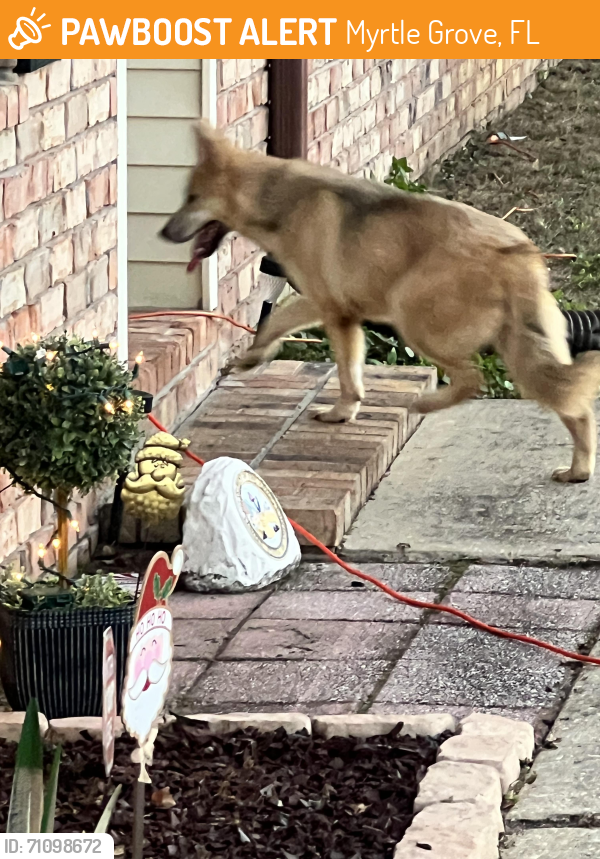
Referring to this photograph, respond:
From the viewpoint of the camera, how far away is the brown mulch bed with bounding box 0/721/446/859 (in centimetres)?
301

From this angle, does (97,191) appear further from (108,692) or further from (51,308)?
(108,692)

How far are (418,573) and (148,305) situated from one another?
2.32m

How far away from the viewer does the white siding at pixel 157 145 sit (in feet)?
21.4

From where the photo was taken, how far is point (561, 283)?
882cm

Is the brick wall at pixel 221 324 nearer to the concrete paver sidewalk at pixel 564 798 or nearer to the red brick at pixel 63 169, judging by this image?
the red brick at pixel 63 169

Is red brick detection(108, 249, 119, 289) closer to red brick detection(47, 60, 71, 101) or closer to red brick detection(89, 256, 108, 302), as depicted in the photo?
red brick detection(89, 256, 108, 302)

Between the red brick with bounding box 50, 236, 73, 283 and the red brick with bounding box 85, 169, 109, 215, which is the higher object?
the red brick with bounding box 85, 169, 109, 215

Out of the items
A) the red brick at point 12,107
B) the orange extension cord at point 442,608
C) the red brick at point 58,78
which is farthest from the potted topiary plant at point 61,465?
the red brick at point 58,78

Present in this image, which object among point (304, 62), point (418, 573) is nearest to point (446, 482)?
point (418, 573)

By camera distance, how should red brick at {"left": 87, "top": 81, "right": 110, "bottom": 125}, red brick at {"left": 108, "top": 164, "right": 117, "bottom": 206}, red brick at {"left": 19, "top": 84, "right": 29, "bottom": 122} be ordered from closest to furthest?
red brick at {"left": 19, "top": 84, "right": 29, "bottom": 122} → red brick at {"left": 87, "top": 81, "right": 110, "bottom": 125} → red brick at {"left": 108, "top": 164, "right": 117, "bottom": 206}
